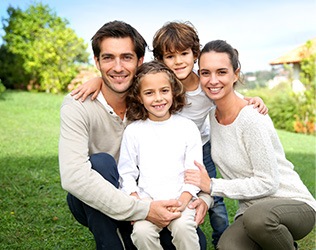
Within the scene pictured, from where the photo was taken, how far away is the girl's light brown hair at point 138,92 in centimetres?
272

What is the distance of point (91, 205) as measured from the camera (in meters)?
2.47

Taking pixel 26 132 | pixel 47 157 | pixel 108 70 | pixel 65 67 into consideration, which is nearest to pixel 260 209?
pixel 108 70

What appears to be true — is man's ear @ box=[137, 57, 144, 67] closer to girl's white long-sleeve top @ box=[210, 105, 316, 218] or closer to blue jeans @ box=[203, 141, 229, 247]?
girl's white long-sleeve top @ box=[210, 105, 316, 218]

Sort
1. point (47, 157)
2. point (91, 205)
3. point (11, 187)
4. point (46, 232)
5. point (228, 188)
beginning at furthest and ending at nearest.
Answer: point (47, 157) < point (11, 187) < point (46, 232) < point (228, 188) < point (91, 205)

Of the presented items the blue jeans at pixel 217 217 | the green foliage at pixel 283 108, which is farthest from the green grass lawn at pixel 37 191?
the green foliage at pixel 283 108

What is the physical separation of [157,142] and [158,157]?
0.30 feet

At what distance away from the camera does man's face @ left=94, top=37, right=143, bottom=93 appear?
275 cm

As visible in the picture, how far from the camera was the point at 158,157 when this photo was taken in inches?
103

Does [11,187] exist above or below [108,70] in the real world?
below

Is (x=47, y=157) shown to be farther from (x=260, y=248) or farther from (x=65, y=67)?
(x=65, y=67)

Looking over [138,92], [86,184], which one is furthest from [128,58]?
[86,184]

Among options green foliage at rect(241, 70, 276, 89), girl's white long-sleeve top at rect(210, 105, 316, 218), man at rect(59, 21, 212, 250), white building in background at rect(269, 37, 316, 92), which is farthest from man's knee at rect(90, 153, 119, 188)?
white building in background at rect(269, 37, 316, 92)

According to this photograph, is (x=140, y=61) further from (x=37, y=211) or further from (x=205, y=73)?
(x=37, y=211)

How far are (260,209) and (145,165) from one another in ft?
2.29
